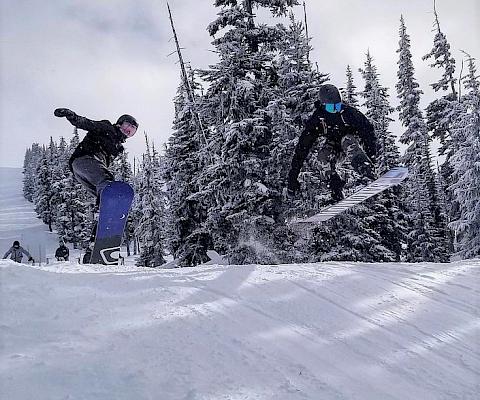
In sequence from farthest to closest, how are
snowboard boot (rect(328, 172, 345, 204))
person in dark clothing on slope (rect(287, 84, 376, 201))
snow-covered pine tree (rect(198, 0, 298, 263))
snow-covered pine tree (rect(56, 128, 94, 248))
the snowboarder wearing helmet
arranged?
snow-covered pine tree (rect(56, 128, 94, 248))
snow-covered pine tree (rect(198, 0, 298, 263))
snowboard boot (rect(328, 172, 345, 204))
person in dark clothing on slope (rect(287, 84, 376, 201))
the snowboarder wearing helmet

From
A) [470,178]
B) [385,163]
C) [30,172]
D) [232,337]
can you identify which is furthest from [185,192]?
[30,172]

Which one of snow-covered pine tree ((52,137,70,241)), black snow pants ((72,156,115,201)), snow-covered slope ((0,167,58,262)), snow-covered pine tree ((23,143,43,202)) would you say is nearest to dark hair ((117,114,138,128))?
black snow pants ((72,156,115,201))

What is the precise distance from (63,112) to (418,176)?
98.8 ft

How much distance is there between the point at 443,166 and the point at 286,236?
2213cm

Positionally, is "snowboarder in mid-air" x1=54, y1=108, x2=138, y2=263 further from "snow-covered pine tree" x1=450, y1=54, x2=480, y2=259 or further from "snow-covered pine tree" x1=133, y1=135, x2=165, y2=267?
"snow-covered pine tree" x1=133, y1=135, x2=165, y2=267

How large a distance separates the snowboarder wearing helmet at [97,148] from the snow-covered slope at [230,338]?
2.45 m

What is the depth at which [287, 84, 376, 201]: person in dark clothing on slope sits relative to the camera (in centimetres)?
759

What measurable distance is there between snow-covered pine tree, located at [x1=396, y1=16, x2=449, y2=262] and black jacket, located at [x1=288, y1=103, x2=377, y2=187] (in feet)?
77.4

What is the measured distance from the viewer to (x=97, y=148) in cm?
682

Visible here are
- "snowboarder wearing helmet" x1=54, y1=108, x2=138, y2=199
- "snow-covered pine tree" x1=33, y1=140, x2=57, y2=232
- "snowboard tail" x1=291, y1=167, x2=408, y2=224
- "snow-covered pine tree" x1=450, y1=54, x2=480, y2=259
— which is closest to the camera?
"snowboarder wearing helmet" x1=54, y1=108, x2=138, y2=199

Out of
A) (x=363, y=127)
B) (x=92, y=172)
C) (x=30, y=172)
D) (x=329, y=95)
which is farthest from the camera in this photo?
(x=30, y=172)

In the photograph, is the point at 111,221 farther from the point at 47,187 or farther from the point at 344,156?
the point at 47,187

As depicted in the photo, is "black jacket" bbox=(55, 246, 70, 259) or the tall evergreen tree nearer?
"black jacket" bbox=(55, 246, 70, 259)

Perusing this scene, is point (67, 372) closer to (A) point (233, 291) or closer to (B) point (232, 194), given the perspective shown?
(A) point (233, 291)
